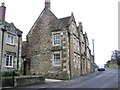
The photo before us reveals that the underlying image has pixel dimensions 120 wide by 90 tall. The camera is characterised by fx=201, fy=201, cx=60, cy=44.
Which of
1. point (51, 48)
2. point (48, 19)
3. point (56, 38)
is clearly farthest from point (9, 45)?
point (48, 19)

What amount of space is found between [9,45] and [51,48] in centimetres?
656

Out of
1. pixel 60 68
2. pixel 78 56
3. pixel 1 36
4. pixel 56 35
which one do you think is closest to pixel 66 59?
pixel 60 68

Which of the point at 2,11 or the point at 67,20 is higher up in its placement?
the point at 2,11

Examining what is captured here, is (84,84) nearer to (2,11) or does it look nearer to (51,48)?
(51,48)

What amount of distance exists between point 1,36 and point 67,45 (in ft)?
31.4

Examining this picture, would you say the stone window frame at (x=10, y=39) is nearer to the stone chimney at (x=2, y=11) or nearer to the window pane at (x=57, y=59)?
the stone chimney at (x=2, y=11)

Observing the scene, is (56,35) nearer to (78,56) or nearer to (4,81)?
(78,56)

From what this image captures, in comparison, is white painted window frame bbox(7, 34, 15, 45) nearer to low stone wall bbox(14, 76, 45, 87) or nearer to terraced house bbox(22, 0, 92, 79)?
terraced house bbox(22, 0, 92, 79)

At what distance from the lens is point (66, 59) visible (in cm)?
2939

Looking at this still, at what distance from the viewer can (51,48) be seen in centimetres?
3109

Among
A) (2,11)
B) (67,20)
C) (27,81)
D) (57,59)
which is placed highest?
(2,11)

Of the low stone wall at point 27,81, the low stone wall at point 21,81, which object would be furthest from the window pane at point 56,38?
the low stone wall at point 21,81

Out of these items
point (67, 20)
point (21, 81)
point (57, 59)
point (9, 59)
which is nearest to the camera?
point (21, 81)

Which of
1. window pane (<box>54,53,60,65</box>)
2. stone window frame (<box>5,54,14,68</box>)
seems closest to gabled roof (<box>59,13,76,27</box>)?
window pane (<box>54,53,60,65</box>)
